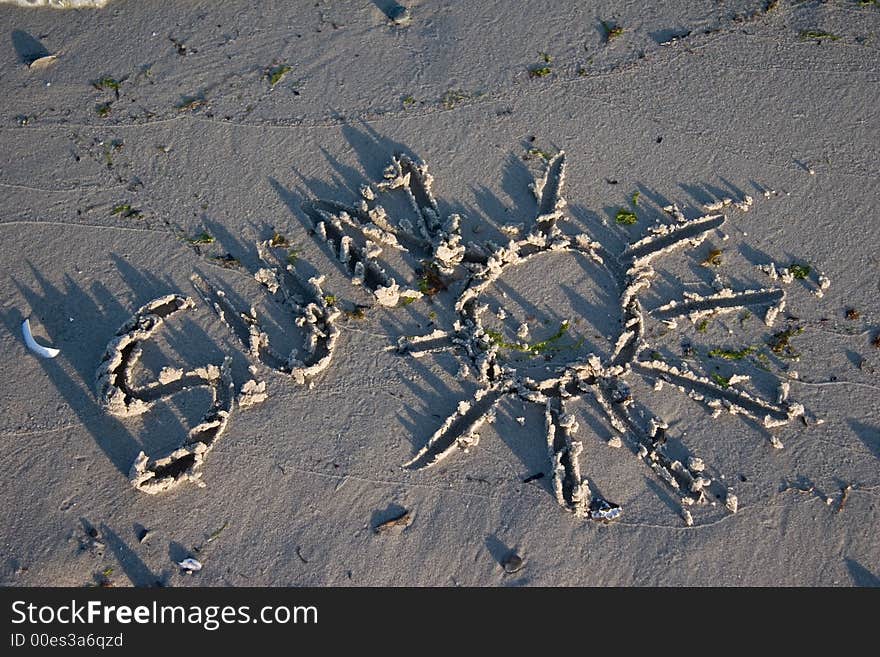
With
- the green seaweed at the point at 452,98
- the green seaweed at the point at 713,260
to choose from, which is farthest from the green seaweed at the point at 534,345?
the green seaweed at the point at 452,98

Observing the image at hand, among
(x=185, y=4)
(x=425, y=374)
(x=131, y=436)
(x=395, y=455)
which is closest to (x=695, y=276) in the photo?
(x=425, y=374)

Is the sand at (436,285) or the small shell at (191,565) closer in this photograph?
the small shell at (191,565)

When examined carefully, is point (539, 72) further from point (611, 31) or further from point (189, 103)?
point (189, 103)

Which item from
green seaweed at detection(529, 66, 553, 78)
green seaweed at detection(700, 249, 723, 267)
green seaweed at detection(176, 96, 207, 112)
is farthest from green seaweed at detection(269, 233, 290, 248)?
green seaweed at detection(700, 249, 723, 267)

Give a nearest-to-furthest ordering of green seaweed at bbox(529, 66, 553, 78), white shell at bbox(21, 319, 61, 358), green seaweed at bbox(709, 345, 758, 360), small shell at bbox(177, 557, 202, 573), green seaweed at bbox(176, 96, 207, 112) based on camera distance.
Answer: small shell at bbox(177, 557, 202, 573) < white shell at bbox(21, 319, 61, 358) < green seaweed at bbox(709, 345, 758, 360) < green seaweed at bbox(176, 96, 207, 112) < green seaweed at bbox(529, 66, 553, 78)

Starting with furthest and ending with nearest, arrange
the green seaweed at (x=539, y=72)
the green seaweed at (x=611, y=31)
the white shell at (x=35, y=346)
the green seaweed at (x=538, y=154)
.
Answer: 1. the green seaweed at (x=611, y=31)
2. the green seaweed at (x=539, y=72)
3. the green seaweed at (x=538, y=154)
4. the white shell at (x=35, y=346)

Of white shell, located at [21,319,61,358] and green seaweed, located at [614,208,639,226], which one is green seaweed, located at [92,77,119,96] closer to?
white shell, located at [21,319,61,358]

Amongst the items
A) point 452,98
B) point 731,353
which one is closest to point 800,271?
point 731,353

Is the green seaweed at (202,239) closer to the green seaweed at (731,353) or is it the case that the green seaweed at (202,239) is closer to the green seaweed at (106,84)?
the green seaweed at (106,84)

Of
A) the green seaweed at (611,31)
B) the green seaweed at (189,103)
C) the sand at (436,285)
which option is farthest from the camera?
the green seaweed at (611,31)
